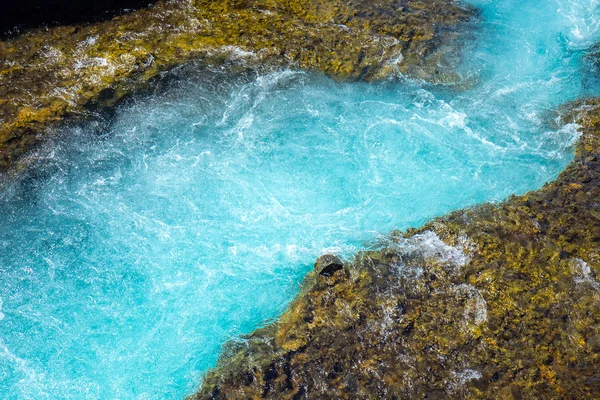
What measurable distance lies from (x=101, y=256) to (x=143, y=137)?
2766 millimetres

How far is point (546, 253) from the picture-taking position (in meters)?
8.02

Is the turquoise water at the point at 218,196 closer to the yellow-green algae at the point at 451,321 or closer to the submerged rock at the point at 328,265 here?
the submerged rock at the point at 328,265

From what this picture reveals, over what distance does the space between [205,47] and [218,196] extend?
4356 mm

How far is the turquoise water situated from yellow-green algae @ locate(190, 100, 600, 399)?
71 cm

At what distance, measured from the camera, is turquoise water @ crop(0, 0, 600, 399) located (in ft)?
26.1

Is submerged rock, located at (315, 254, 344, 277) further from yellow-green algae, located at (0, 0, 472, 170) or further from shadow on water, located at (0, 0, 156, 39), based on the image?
shadow on water, located at (0, 0, 156, 39)

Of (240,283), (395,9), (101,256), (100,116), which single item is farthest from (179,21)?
(240,283)

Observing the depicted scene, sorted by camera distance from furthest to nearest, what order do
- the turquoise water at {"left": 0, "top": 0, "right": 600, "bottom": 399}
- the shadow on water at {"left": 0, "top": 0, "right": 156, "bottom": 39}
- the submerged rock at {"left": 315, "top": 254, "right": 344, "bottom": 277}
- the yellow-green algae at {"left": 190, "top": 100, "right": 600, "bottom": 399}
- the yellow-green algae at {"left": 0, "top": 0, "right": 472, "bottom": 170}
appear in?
the shadow on water at {"left": 0, "top": 0, "right": 156, "bottom": 39} < the yellow-green algae at {"left": 0, "top": 0, "right": 472, "bottom": 170} < the submerged rock at {"left": 315, "top": 254, "right": 344, "bottom": 277} < the turquoise water at {"left": 0, "top": 0, "right": 600, "bottom": 399} < the yellow-green algae at {"left": 190, "top": 100, "right": 600, "bottom": 399}

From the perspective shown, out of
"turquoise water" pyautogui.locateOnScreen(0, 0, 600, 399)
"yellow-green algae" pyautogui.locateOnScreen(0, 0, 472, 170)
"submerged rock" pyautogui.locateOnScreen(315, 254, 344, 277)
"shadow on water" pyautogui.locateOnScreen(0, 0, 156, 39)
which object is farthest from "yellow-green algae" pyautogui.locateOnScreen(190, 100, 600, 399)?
"shadow on water" pyautogui.locateOnScreen(0, 0, 156, 39)

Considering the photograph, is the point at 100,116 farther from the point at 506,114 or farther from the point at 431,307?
the point at 506,114

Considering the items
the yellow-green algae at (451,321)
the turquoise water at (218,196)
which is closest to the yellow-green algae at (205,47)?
the turquoise water at (218,196)

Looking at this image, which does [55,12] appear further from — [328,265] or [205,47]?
[328,265]

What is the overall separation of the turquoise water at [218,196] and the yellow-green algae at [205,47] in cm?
63

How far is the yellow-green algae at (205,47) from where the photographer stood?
1084 centimetres
